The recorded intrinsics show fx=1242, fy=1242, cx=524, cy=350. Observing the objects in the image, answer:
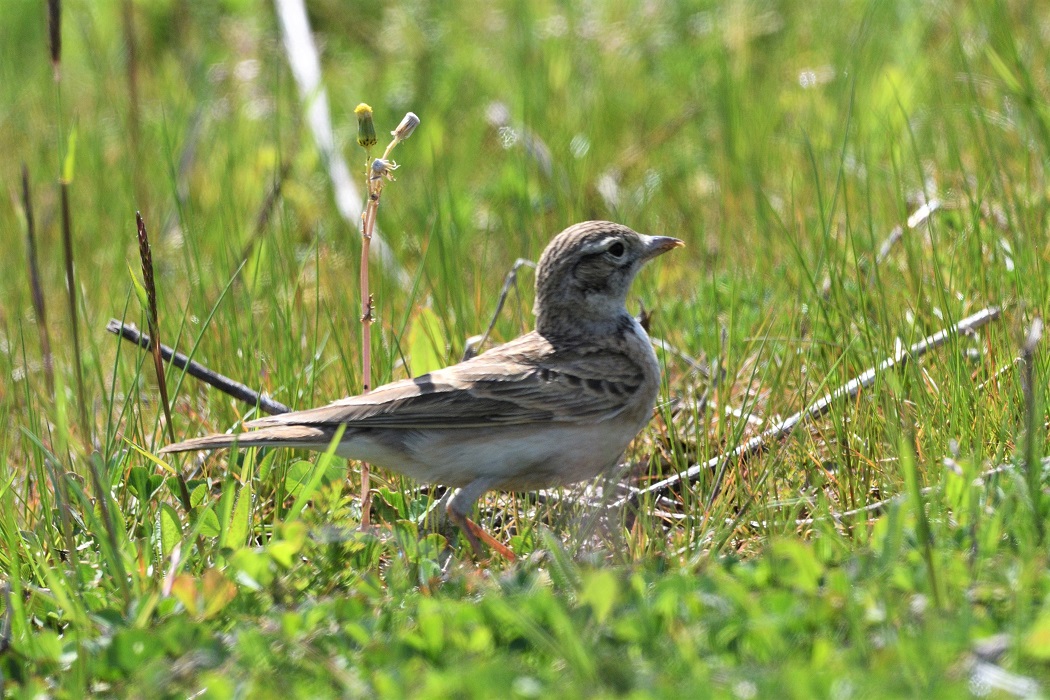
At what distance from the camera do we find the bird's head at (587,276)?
Result: 17.3 feet

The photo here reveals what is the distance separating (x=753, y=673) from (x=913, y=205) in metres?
4.51

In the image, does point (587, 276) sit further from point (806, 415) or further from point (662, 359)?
point (806, 415)

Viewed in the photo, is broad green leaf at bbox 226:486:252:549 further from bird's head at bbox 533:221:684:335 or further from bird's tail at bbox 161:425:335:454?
bird's head at bbox 533:221:684:335

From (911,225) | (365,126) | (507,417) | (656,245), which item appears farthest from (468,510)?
(911,225)

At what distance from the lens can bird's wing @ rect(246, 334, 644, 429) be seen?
452 centimetres

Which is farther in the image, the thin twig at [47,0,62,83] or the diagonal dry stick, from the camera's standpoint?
the diagonal dry stick

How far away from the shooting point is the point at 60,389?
372 centimetres

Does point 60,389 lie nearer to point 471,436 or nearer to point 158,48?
point 471,436

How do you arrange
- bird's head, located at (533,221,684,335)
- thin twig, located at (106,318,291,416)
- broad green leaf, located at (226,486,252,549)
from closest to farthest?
1. broad green leaf, located at (226,486,252,549)
2. thin twig, located at (106,318,291,416)
3. bird's head, located at (533,221,684,335)

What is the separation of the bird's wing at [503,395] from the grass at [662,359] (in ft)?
1.03

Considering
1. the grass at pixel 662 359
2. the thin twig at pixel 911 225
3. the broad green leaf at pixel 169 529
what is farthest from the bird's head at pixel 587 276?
the broad green leaf at pixel 169 529

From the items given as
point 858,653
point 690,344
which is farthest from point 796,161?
point 858,653

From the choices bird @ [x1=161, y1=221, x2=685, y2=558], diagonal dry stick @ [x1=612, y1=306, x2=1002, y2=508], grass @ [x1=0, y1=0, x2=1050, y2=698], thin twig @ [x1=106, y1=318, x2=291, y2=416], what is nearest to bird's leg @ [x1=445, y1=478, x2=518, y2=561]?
bird @ [x1=161, y1=221, x2=685, y2=558]

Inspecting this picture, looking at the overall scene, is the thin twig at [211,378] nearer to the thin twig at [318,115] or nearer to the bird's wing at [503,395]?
the bird's wing at [503,395]
